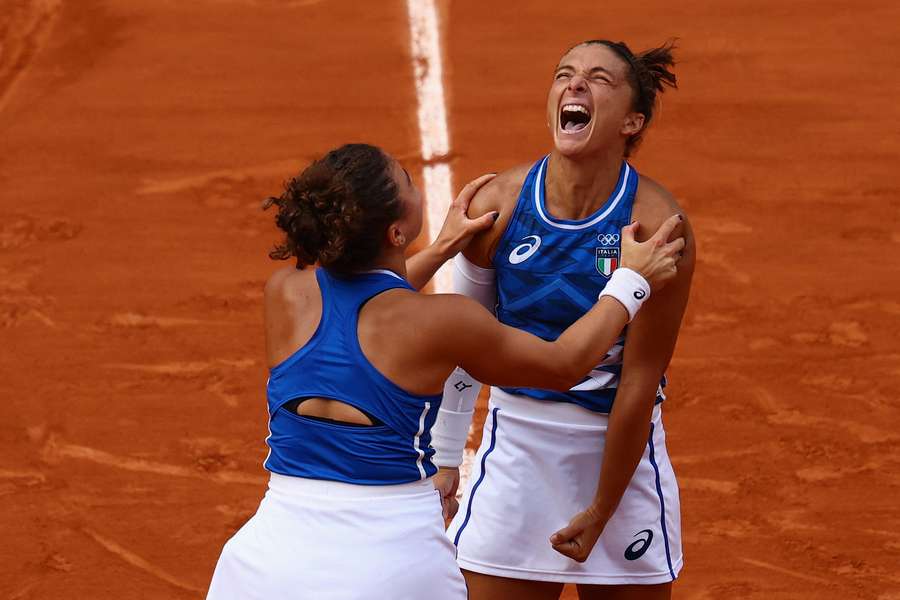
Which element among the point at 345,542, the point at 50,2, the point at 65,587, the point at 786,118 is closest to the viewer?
the point at 345,542

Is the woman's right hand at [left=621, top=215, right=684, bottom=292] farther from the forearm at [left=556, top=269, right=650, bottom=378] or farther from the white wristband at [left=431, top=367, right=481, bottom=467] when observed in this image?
the white wristband at [left=431, top=367, right=481, bottom=467]

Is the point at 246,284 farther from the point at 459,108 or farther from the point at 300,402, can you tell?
the point at 300,402

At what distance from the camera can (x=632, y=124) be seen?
12.5 ft

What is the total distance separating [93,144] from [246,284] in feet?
3.91

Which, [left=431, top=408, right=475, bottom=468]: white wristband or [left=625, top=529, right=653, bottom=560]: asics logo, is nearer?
[left=625, top=529, right=653, bottom=560]: asics logo

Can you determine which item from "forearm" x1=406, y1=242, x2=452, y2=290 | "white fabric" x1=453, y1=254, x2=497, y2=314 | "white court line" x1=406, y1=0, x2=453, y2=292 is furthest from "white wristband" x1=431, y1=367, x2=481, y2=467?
"white court line" x1=406, y1=0, x2=453, y2=292

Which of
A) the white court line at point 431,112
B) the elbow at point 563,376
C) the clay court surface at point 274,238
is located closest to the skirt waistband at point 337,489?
the elbow at point 563,376

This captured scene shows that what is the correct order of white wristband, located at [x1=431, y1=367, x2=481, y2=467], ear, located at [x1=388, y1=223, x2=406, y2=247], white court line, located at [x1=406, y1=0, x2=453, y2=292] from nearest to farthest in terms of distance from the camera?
ear, located at [x1=388, y1=223, x2=406, y2=247] < white wristband, located at [x1=431, y1=367, x2=481, y2=467] < white court line, located at [x1=406, y1=0, x2=453, y2=292]

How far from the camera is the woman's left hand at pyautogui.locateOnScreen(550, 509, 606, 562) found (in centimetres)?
379

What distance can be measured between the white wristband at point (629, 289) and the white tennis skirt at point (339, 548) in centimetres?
68

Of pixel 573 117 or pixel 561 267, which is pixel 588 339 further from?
pixel 573 117

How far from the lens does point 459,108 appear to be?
23.2 ft

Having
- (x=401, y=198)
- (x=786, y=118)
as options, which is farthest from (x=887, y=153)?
(x=401, y=198)

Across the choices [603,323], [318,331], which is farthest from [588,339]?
[318,331]
